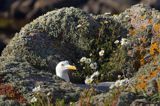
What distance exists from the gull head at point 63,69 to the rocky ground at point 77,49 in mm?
121

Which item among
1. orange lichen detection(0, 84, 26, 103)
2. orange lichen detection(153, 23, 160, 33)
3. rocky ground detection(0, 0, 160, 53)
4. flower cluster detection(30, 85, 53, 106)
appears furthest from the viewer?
rocky ground detection(0, 0, 160, 53)

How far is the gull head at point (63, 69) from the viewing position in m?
10.1

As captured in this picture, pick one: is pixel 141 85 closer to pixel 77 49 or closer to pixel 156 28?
pixel 156 28

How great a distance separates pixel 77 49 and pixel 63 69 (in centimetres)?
99

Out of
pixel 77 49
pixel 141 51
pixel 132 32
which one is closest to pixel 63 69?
pixel 77 49

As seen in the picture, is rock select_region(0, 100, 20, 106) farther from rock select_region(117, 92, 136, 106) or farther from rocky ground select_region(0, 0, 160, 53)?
rocky ground select_region(0, 0, 160, 53)

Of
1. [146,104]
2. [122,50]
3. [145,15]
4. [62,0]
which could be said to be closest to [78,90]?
[146,104]

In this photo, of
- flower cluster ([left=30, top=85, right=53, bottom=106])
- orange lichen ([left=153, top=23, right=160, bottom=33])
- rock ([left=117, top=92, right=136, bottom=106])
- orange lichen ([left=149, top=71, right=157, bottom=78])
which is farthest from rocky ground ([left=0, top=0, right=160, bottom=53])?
rock ([left=117, top=92, right=136, bottom=106])

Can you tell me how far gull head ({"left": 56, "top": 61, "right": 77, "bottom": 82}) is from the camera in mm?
10141

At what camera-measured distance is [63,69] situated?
10156mm

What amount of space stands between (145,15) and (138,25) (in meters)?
0.24

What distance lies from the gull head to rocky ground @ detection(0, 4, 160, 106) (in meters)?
0.12

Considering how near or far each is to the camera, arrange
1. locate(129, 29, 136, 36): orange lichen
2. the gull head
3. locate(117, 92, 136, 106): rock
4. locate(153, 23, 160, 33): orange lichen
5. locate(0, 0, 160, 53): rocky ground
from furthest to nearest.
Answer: locate(0, 0, 160, 53): rocky ground → locate(129, 29, 136, 36): orange lichen → locate(153, 23, 160, 33): orange lichen → the gull head → locate(117, 92, 136, 106): rock

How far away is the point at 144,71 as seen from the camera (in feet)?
31.8
